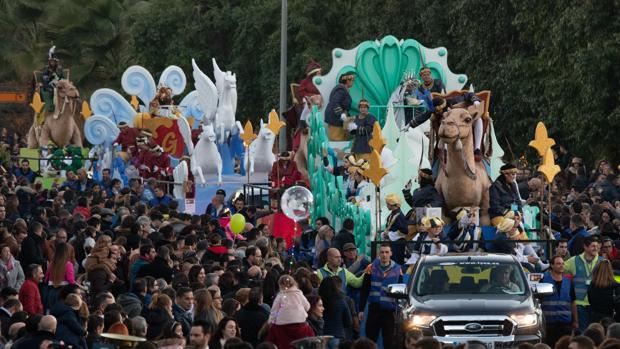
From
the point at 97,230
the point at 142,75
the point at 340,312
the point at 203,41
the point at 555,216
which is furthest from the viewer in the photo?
the point at 203,41

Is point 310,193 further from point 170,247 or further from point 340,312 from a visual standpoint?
point 340,312

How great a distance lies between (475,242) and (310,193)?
8171mm

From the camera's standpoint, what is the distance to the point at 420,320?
19.0 meters

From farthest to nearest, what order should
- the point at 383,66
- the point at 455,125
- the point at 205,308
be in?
the point at 383,66 < the point at 455,125 < the point at 205,308

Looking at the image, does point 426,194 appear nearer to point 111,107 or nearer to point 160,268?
point 160,268

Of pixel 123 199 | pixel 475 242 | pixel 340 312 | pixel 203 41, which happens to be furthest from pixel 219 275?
pixel 203 41

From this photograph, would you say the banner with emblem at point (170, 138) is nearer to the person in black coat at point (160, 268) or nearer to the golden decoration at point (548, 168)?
the golden decoration at point (548, 168)

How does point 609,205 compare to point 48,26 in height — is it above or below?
below

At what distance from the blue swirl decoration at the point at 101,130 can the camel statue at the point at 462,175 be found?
19.5m

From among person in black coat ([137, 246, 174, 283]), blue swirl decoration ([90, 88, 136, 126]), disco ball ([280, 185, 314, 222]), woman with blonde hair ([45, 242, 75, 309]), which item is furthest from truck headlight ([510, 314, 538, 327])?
blue swirl decoration ([90, 88, 136, 126])

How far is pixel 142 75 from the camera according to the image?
4900 centimetres

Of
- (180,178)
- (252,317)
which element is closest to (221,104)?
(180,178)

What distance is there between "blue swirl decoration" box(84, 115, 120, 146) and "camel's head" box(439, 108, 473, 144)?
19.8 metres

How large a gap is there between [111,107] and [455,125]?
2313 cm
